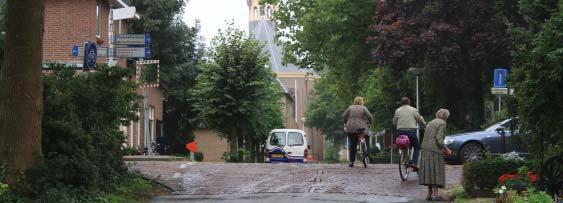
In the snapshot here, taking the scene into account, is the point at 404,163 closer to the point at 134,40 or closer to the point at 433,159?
the point at 433,159

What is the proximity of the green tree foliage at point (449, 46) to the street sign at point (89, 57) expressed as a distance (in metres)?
16.5

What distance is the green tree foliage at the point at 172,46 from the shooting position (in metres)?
43.6

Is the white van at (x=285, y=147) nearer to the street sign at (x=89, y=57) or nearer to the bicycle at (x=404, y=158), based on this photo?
the bicycle at (x=404, y=158)

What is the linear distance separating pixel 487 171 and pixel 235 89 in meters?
25.5

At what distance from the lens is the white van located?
35.2 meters

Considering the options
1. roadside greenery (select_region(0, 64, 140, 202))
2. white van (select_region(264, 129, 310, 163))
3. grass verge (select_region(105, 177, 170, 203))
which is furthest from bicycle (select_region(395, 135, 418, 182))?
white van (select_region(264, 129, 310, 163))

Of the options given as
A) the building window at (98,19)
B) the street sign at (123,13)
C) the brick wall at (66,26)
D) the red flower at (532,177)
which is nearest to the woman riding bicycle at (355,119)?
the red flower at (532,177)

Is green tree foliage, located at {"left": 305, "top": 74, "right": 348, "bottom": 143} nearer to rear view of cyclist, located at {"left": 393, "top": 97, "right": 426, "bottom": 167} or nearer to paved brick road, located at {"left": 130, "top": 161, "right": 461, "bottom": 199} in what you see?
paved brick road, located at {"left": 130, "top": 161, "right": 461, "bottom": 199}

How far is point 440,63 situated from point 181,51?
69.1 feet

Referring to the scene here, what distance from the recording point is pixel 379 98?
43.4 m

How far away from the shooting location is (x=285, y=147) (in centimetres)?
3584

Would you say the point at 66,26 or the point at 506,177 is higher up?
the point at 66,26

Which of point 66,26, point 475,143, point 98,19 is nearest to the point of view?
point 475,143

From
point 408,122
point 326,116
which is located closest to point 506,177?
point 408,122
